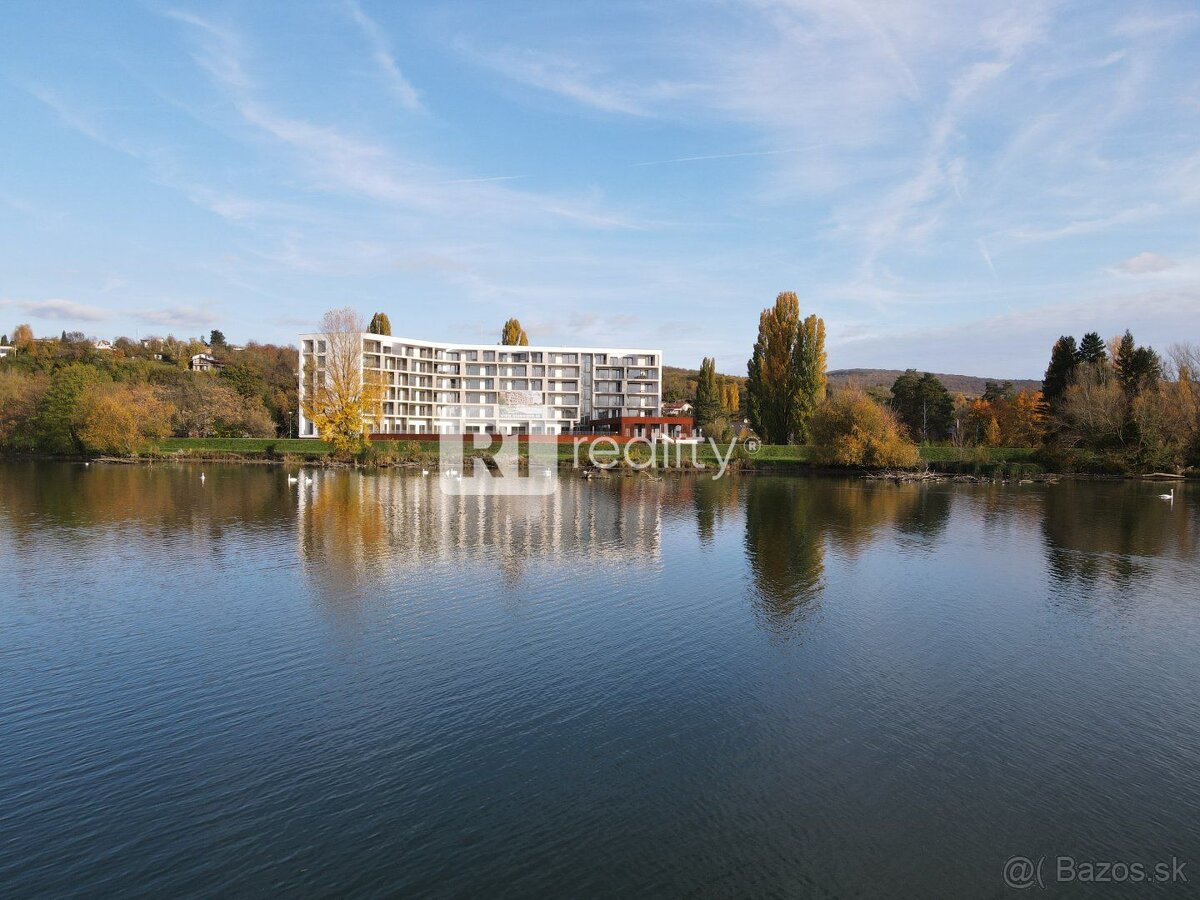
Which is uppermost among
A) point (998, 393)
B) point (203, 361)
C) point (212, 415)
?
point (203, 361)

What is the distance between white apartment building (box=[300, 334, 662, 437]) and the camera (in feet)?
308

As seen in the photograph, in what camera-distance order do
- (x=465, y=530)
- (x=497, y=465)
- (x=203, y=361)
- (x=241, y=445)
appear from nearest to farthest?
(x=465, y=530)
(x=497, y=465)
(x=241, y=445)
(x=203, y=361)

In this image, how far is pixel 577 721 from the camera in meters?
10.3

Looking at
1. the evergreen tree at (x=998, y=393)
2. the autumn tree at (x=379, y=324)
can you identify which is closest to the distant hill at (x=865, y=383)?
the evergreen tree at (x=998, y=393)

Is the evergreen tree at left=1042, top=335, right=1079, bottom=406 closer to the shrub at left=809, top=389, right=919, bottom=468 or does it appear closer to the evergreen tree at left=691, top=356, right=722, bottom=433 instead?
the shrub at left=809, top=389, right=919, bottom=468

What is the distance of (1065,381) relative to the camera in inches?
2628

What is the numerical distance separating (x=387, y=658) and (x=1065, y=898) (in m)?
10.2

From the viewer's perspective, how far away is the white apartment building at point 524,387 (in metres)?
93.9

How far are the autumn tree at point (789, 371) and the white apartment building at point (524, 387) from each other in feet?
83.3

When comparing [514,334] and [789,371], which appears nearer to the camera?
[789,371]

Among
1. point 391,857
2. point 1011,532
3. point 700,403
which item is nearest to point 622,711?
point 391,857

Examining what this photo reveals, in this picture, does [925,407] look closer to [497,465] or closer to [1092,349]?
[1092,349]

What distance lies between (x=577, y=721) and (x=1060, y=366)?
2913 inches

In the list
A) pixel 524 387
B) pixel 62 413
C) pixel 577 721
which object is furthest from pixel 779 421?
pixel 62 413
